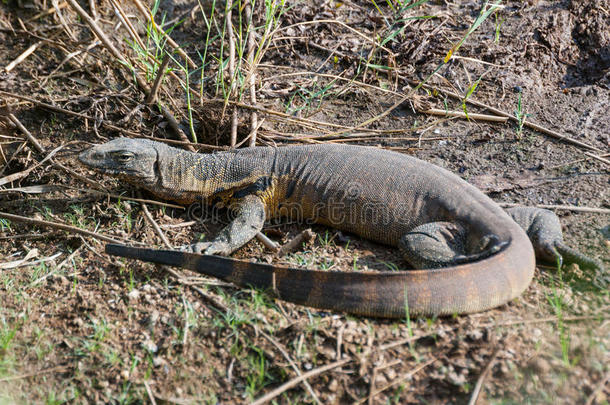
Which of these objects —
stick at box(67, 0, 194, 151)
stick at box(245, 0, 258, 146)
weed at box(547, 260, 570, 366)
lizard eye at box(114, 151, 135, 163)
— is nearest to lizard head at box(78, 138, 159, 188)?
lizard eye at box(114, 151, 135, 163)

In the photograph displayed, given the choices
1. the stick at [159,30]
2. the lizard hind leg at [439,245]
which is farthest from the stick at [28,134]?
the lizard hind leg at [439,245]

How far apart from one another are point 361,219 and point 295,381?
7.05 ft

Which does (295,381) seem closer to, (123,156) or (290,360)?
(290,360)

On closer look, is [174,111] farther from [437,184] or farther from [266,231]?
[437,184]

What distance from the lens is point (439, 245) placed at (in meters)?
4.87

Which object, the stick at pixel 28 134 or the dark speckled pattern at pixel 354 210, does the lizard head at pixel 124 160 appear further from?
the stick at pixel 28 134

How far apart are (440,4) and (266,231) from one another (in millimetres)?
4873

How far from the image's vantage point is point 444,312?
4.14 metres

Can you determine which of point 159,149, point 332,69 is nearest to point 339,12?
point 332,69

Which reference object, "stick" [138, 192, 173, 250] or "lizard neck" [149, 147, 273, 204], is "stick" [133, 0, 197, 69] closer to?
"lizard neck" [149, 147, 273, 204]

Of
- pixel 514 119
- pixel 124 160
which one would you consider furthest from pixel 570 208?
pixel 124 160

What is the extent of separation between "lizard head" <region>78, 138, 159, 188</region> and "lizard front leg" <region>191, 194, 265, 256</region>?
1011 millimetres

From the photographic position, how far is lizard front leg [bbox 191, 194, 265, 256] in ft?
17.4

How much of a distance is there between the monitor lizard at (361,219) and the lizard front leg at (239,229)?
0.01 metres
